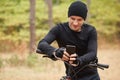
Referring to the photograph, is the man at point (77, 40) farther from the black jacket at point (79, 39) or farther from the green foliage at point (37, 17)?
the green foliage at point (37, 17)

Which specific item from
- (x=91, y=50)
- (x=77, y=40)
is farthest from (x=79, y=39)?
(x=91, y=50)

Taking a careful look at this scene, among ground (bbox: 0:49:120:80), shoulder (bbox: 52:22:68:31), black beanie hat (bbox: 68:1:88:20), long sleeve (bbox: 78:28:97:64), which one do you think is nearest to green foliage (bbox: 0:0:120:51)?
ground (bbox: 0:49:120:80)

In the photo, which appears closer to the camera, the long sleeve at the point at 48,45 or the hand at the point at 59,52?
the hand at the point at 59,52

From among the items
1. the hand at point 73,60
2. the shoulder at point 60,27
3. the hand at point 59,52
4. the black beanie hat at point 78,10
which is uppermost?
the black beanie hat at point 78,10

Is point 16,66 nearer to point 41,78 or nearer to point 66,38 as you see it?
point 41,78

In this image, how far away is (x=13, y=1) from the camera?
97.9 feet

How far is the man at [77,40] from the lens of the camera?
394 centimetres

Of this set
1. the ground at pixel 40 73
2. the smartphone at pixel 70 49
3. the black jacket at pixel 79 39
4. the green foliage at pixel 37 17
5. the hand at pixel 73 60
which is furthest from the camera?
the green foliage at pixel 37 17

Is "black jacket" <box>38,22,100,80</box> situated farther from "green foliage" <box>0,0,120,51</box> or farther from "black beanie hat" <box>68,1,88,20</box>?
"green foliage" <box>0,0,120,51</box>

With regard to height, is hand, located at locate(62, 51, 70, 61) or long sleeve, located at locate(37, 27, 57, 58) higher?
long sleeve, located at locate(37, 27, 57, 58)

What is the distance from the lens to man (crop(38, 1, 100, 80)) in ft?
12.9

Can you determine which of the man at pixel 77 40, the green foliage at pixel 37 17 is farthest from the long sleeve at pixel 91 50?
the green foliage at pixel 37 17

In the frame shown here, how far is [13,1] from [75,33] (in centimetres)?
2598

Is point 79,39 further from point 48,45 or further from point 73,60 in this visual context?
point 73,60
